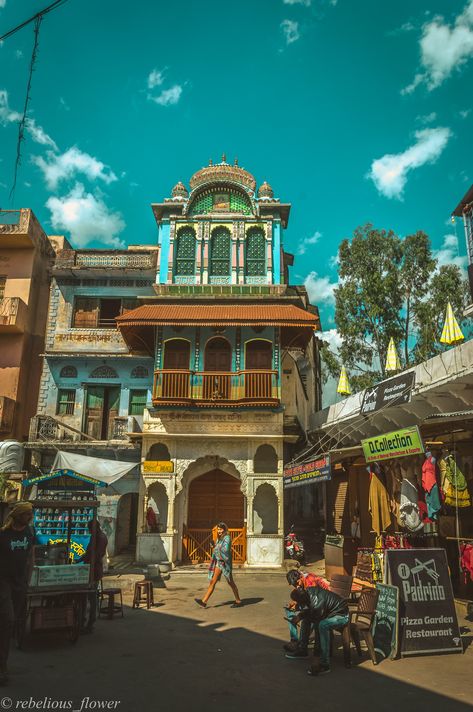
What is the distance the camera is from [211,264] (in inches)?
858

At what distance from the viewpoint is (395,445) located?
34.4 feet

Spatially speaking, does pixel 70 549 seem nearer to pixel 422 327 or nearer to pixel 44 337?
pixel 44 337

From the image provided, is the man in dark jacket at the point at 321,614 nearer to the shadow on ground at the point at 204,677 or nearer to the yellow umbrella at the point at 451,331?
the shadow on ground at the point at 204,677

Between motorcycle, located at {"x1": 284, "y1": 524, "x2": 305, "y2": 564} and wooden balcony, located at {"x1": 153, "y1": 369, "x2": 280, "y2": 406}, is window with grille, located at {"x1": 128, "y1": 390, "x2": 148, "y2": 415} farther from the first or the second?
motorcycle, located at {"x1": 284, "y1": 524, "x2": 305, "y2": 564}

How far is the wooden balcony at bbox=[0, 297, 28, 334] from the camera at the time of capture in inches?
878

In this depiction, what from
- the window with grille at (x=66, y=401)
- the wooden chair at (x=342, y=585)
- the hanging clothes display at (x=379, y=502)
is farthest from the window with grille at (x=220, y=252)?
the wooden chair at (x=342, y=585)

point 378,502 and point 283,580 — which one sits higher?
point 378,502

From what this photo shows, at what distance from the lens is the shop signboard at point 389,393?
1304 cm

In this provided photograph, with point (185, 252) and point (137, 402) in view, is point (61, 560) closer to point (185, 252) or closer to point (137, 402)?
point (137, 402)

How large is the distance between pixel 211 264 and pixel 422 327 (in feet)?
34.9

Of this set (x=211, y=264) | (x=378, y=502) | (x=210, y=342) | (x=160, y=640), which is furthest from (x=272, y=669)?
(x=211, y=264)

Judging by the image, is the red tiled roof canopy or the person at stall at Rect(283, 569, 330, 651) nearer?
the person at stall at Rect(283, 569, 330, 651)

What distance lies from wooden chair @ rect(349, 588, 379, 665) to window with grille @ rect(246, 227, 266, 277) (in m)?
15.4

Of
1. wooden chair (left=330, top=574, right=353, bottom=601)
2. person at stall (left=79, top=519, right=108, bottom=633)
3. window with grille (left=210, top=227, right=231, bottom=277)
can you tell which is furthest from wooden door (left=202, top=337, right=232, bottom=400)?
wooden chair (left=330, top=574, right=353, bottom=601)
